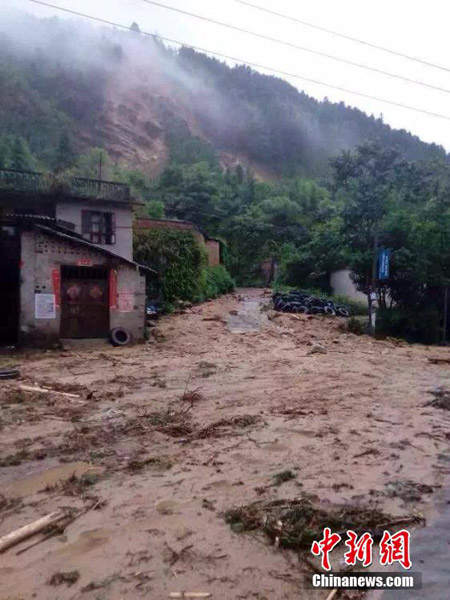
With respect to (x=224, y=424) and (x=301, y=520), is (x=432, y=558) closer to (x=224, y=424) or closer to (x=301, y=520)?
(x=301, y=520)

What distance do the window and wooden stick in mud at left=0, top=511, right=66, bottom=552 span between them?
1913 cm

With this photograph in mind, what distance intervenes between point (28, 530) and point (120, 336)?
542 inches

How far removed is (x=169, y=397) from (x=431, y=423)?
15.6ft

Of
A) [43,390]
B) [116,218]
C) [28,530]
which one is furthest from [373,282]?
[28,530]

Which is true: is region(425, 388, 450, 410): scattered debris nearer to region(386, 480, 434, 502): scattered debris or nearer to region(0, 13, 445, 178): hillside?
region(386, 480, 434, 502): scattered debris

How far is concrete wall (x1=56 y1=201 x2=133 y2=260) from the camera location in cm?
2152

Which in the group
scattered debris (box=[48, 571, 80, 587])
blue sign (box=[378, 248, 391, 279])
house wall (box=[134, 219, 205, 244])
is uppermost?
house wall (box=[134, 219, 205, 244])

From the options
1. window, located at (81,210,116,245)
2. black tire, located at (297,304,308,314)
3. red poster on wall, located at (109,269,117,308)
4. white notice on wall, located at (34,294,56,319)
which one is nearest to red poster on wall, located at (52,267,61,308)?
white notice on wall, located at (34,294,56,319)

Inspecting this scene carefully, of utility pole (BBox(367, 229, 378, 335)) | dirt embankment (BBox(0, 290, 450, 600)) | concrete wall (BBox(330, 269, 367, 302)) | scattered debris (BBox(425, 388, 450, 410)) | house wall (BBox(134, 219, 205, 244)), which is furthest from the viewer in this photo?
concrete wall (BBox(330, 269, 367, 302))

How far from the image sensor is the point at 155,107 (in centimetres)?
9406

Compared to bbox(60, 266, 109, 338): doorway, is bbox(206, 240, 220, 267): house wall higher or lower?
higher

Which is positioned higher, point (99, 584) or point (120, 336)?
point (99, 584)

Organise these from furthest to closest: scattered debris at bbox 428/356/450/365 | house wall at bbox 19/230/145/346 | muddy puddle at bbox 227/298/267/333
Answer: muddy puddle at bbox 227/298/267/333, house wall at bbox 19/230/145/346, scattered debris at bbox 428/356/450/365

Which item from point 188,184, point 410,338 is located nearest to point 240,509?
point 410,338
